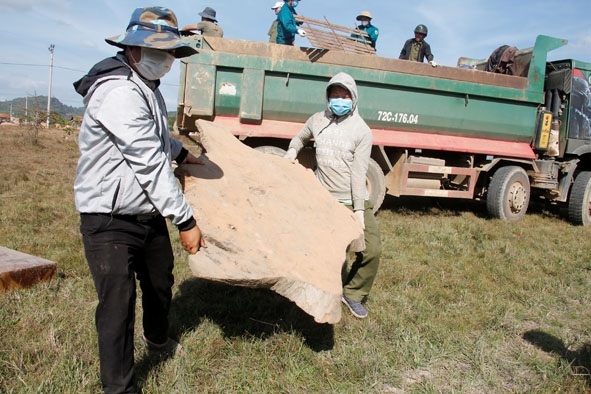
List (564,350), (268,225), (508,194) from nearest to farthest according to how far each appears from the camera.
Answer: (268,225) → (564,350) → (508,194)

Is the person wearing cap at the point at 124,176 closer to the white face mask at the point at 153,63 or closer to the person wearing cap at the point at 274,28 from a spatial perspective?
the white face mask at the point at 153,63

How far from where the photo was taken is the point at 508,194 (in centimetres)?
780

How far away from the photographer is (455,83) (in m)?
7.27

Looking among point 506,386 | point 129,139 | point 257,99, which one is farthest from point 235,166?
point 257,99

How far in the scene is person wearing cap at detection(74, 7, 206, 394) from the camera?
195cm

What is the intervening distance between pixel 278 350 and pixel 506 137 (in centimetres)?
660

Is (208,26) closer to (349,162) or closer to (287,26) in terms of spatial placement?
(287,26)

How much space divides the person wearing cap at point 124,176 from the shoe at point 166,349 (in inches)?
23.1

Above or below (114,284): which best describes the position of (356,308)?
below

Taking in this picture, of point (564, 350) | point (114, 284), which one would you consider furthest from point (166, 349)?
point (564, 350)

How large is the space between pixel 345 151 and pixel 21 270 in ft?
8.65

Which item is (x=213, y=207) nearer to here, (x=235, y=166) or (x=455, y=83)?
(x=235, y=166)

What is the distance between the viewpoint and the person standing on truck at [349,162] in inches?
134

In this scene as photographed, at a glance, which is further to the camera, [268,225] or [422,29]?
[422,29]
